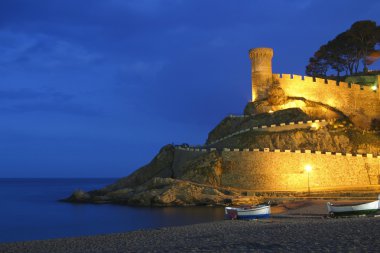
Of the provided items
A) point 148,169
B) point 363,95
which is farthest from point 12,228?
point 363,95

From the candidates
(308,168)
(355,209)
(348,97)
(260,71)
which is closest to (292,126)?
(348,97)

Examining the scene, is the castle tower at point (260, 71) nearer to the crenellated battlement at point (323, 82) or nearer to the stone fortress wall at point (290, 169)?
the crenellated battlement at point (323, 82)

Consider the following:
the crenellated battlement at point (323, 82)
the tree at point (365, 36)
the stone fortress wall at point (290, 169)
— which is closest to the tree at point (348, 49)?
the tree at point (365, 36)

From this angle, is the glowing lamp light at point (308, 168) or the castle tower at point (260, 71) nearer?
the glowing lamp light at point (308, 168)

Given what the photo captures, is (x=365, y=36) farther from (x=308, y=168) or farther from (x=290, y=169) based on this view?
(x=308, y=168)

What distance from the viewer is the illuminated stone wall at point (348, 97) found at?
45.1 metres

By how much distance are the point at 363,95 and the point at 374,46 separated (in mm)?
11790

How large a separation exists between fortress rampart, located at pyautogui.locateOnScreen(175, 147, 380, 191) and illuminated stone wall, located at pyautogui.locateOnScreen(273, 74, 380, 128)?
11173mm

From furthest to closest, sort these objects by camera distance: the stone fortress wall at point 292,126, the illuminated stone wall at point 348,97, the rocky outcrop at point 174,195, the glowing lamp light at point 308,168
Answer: the illuminated stone wall at point 348,97 < the stone fortress wall at point 292,126 < the glowing lamp light at point 308,168 < the rocky outcrop at point 174,195

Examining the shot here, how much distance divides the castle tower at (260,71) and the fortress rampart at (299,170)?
1575 centimetres

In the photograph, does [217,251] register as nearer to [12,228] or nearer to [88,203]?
[12,228]

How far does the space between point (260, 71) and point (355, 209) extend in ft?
108

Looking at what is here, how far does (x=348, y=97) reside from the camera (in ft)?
150

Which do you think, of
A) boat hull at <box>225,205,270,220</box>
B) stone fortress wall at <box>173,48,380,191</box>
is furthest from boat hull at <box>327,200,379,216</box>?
stone fortress wall at <box>173,48,380,191</box>
